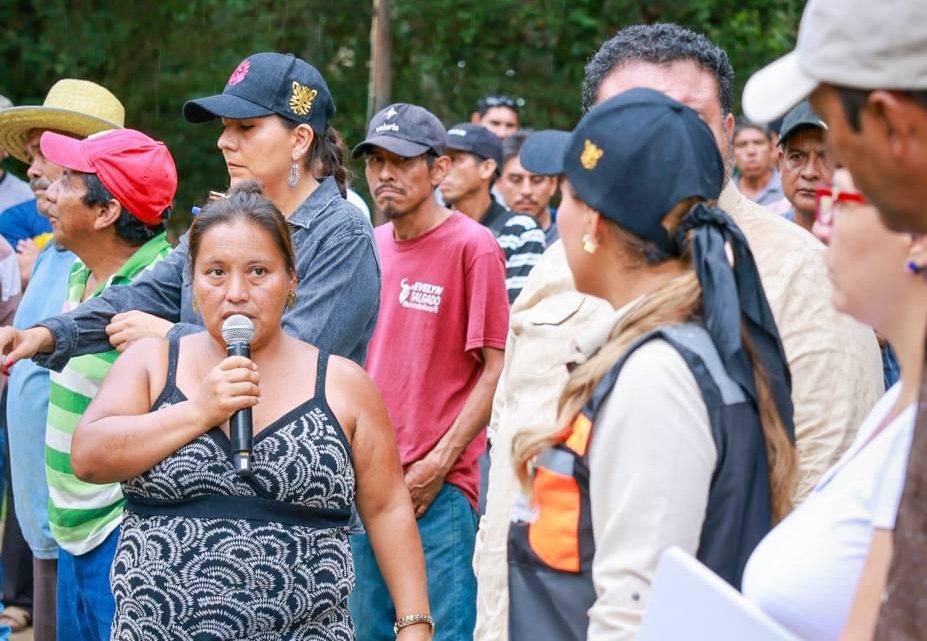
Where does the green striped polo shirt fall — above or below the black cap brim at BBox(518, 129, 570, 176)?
below

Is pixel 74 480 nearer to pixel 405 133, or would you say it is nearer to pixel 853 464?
pixel 405 133

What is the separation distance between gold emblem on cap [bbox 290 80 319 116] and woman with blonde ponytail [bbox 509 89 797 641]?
1.97 m

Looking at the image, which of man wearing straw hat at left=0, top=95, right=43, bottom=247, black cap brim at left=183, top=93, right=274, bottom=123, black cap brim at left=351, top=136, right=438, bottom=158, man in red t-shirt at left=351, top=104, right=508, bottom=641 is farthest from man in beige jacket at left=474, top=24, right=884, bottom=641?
man wearing straw hat at left=0, top=95, right=43, bottom=247

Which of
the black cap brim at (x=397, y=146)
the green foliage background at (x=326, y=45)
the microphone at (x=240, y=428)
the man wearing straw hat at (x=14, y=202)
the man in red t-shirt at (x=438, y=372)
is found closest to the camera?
the microphone at (x=240, y=428)

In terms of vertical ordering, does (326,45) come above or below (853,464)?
below

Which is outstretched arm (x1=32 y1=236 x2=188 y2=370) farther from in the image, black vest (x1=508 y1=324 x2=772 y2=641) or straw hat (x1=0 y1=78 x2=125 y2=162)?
black vest (x1=508 y1=324 x2=772 y2=641)

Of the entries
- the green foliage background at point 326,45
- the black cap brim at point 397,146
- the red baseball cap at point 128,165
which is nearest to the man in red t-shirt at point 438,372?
the black cap brim at point 397,146

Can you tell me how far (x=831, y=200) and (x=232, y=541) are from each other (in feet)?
5.73

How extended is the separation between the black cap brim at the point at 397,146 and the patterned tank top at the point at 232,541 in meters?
2.93

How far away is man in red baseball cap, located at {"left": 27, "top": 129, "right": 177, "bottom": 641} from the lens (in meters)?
4.56

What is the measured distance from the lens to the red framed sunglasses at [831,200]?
191cm

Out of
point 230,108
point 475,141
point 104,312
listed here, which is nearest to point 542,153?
point 475,141

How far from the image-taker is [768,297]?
281 cm

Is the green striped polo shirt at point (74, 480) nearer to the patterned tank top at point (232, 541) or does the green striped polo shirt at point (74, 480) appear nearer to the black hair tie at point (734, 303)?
the patterned tank top at point (232, 541)
